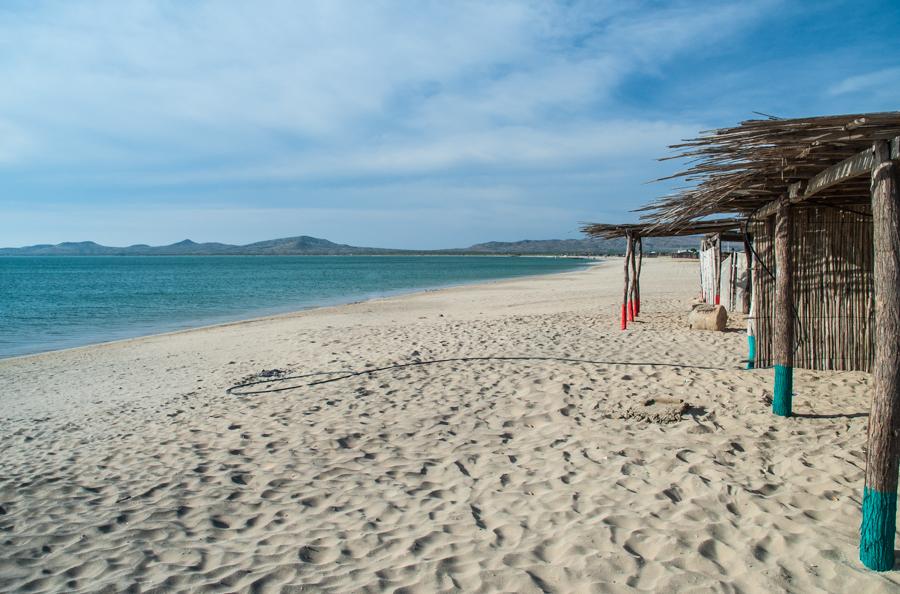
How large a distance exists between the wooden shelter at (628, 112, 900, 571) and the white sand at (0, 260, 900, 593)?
359mm

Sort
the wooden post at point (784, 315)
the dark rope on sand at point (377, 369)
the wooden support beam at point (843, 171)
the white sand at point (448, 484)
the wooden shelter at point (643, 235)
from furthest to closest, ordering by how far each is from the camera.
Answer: the wooden shelter at point (643, 235) < the dark rope on sand at point (377, 369) < the wooden post at point (784, 315) < the white sand at point (448, 484) < the wooden support beam at point (843, 171)

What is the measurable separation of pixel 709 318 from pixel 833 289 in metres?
3.88

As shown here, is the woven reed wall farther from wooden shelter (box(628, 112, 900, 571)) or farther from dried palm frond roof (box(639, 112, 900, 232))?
dried palm frond roof (box(639, 112, 900, 232))

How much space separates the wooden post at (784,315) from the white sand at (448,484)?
251mm

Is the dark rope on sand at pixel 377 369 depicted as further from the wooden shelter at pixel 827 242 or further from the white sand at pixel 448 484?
the wooden shelter at pixel 827 242

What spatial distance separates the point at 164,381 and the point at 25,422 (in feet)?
6.64

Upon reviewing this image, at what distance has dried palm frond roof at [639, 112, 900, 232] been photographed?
2955mm

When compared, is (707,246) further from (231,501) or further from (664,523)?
(231,501)

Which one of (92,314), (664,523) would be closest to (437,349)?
(664,523)

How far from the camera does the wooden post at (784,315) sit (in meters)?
5.09

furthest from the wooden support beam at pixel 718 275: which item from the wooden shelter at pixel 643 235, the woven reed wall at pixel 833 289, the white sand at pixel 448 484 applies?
the woven reed wall at pixel 833 289

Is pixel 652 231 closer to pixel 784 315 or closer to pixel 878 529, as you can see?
pixel 784 315

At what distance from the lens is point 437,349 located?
905 cm

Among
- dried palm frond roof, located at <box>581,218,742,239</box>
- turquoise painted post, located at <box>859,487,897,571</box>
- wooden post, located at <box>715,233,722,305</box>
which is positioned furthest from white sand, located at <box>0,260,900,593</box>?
wooden post, located at <box>715,233,722,305</box>
